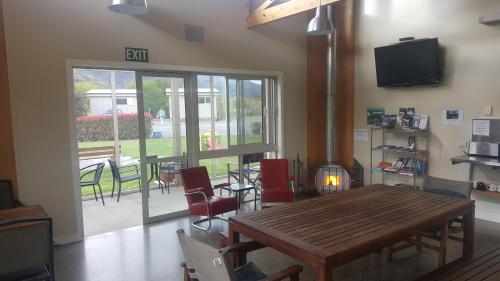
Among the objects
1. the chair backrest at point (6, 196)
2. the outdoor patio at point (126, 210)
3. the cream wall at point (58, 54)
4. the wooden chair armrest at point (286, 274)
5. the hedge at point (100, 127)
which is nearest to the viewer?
the wooden chair armrest at point (286, 274)

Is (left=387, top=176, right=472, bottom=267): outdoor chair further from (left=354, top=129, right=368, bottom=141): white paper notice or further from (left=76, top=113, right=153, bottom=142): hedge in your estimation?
(left=76, top=113, right=153, bottom=142): hedge

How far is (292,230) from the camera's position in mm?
2480

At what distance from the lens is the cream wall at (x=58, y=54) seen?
392 cm

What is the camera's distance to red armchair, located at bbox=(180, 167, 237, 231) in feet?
14.4

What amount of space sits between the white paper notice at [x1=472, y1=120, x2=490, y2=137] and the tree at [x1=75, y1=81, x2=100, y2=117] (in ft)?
22.5

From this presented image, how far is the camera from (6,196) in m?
3.74

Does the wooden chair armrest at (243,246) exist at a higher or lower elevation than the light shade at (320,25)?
lower

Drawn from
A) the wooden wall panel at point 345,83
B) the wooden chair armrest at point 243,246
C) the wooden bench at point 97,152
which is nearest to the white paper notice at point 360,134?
the wooden wall panel at point 345,83

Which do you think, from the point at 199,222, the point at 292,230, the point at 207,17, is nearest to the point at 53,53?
the point at 207,17

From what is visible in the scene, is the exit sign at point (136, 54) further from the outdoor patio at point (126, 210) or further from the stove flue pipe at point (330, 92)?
the stove flue pipe at point (330, 92)

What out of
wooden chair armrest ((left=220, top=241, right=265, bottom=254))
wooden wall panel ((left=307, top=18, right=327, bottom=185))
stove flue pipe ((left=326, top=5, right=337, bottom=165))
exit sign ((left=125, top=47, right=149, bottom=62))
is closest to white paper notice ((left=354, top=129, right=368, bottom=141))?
stove flue pipe ((left=326, top=5, right=337, bottom=165))

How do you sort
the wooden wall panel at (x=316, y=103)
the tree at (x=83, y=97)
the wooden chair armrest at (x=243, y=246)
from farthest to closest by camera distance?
the tree at (x=83, y=97) → the wooden wall panel at (x=316, y=103) → the wooden chair armrest at (x=243, y=246)

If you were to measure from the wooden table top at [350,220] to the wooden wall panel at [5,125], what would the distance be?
274 centimetres

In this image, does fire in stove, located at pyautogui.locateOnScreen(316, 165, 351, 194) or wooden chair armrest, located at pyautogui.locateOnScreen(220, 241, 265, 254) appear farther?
fire in stove, located at pyautogui.locateOnScreen(316, 165, 351, 194)
